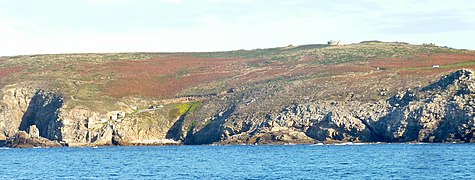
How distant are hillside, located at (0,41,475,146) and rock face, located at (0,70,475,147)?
13cm

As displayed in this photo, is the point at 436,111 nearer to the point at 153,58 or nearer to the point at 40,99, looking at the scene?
the point at 40,99

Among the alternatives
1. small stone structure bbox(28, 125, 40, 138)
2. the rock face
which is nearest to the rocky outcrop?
the rock face

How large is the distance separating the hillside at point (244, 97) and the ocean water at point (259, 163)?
561 centimetres

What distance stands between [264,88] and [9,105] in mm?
34324

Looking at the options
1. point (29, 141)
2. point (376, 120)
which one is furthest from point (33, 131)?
point (376, 120)

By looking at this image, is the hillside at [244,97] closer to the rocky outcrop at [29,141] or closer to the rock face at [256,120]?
the rock face at [256,120]

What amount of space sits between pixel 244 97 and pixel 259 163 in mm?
44020

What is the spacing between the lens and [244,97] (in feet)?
370

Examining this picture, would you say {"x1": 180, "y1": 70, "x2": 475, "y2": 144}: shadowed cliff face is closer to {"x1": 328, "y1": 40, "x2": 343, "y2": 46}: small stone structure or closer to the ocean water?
the ocean water

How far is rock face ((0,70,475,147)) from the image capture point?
91.0 meters

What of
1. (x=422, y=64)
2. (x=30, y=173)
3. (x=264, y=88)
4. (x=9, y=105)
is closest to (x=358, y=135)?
(x=264, y=88)

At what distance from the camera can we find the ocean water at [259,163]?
59.3 m

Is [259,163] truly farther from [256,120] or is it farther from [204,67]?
[204,67]

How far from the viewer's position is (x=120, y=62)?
147 metres
